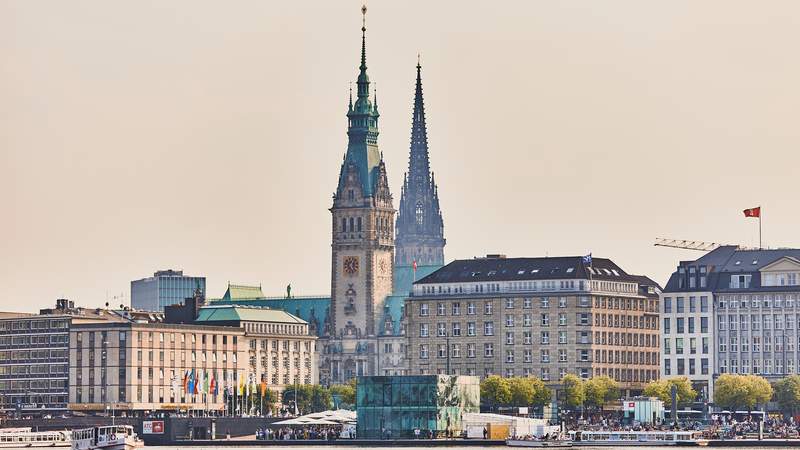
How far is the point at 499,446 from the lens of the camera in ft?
644

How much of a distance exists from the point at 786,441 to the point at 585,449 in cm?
1735

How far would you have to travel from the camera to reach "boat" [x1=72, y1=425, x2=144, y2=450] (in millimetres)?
194000

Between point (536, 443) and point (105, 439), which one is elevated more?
point (105, 439)

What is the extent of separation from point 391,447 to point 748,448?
1118 inches

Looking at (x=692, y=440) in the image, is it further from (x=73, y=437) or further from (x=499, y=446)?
(x=73, y=437)

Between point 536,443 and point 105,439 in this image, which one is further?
point 536,443

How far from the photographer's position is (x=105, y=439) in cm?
19500

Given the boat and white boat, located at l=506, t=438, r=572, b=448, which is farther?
white boat, located at l=506, t=438, r=572, b=448

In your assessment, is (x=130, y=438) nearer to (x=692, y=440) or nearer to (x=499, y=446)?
(x=499, y=446)

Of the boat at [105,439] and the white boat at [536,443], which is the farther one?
the white boat at [536,443]

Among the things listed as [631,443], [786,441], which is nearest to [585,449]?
[631,443]

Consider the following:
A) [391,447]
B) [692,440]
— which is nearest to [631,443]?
[692,440]

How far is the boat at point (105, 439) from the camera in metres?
194

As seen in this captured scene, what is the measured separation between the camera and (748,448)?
192625mm
